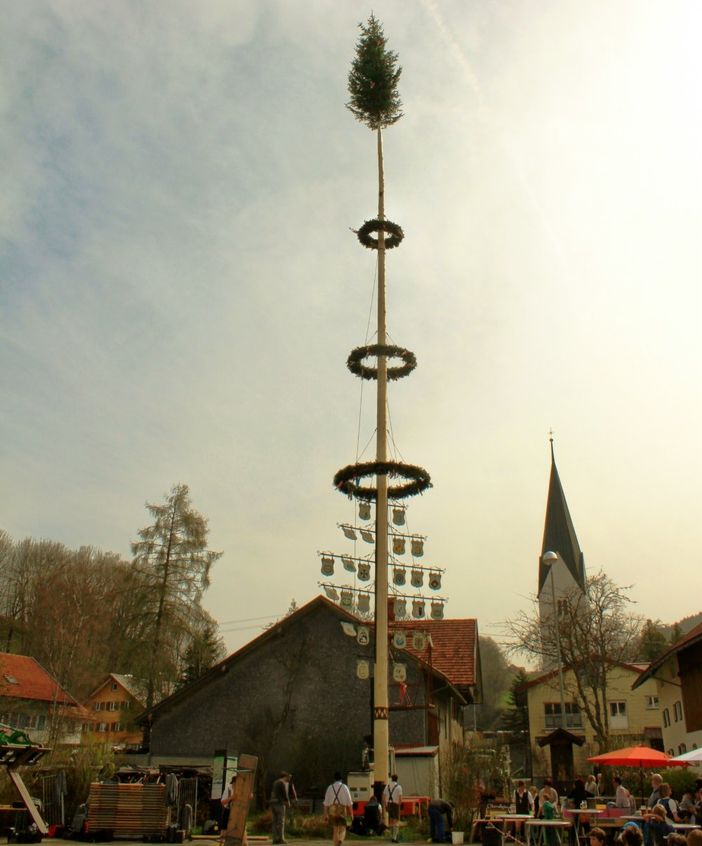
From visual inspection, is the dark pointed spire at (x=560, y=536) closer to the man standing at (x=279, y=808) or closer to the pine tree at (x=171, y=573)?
the pine tree at (x=171, y=573)

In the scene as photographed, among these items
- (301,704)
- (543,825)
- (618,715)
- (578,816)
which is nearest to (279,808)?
(543,825)

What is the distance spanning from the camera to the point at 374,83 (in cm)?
3081

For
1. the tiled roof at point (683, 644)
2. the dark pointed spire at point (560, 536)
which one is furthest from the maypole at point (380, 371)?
the dark pointed spire at point (560, 536)

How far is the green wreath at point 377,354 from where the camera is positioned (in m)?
28.2

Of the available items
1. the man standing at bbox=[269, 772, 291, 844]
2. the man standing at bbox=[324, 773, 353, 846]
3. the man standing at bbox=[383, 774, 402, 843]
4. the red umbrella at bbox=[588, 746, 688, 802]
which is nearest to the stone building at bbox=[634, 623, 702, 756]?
the red umbrella at bbox=[588, 746, 688, 802]

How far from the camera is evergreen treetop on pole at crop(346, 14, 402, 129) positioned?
3081 cm

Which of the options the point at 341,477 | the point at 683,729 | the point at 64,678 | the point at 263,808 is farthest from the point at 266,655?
the point at 64,678

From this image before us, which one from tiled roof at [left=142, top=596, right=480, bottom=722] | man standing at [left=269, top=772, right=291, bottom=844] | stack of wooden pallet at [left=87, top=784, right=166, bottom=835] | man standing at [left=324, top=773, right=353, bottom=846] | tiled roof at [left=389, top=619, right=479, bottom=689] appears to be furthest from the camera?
tiled roof at [left=389, top=619, right=479, bottom=689]

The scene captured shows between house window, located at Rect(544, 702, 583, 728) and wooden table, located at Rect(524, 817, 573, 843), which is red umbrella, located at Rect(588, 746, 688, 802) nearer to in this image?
wooden table, located at Rect(524, 817, 573, 843)

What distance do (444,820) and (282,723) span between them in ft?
40.2

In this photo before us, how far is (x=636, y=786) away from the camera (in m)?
32.8

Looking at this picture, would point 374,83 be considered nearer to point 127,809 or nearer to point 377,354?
point 377,354

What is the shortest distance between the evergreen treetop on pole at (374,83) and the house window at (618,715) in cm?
4473

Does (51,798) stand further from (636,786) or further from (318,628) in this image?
(636,786)
